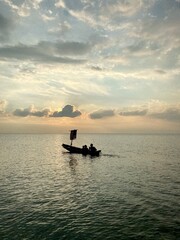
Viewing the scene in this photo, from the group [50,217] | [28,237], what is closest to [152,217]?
[50,217]

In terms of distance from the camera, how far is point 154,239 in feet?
60.8

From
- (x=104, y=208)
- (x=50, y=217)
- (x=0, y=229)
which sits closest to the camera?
Answer: (x=0, y=229)

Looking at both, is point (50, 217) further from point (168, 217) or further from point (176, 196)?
point (176, 196)

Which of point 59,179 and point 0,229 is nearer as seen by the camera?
point 0,229

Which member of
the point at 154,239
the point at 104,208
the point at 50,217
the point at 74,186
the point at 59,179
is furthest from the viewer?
the point at 59,179

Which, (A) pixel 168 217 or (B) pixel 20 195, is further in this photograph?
(B) pixel 20 195

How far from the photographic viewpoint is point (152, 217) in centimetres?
2295

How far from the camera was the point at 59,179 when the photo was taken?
40844 millimetres

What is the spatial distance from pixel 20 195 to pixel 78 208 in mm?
8309

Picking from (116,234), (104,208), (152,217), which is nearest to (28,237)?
(116,234)

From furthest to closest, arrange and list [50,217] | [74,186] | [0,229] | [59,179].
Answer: [59,179] → [74,186] → [50,217] → [0,229]

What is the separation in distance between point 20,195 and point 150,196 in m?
15.4

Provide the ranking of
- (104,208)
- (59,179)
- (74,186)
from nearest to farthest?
(104,208) < (74,186) < (59,179)

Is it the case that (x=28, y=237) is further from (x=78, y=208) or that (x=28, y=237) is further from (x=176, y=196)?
(x=176, y=196)
